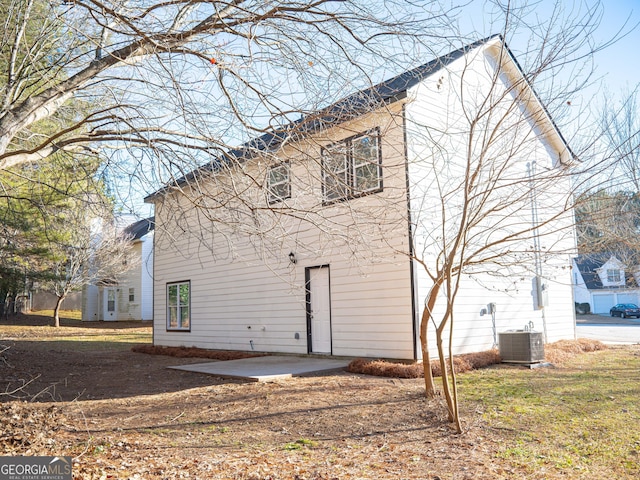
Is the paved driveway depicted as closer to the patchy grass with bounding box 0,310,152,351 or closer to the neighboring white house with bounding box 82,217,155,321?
the patchy grass with bounding box 0,310,152,351

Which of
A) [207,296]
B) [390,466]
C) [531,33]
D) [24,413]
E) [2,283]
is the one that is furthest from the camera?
[2,283]

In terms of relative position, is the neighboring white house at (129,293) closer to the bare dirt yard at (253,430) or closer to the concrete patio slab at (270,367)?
the concrete patio slab at (270,367)

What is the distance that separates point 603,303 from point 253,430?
3886 centimetres

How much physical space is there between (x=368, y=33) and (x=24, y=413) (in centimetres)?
557

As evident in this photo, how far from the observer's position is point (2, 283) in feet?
57.8

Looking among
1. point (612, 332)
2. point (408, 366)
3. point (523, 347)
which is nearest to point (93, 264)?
point (408, 366)

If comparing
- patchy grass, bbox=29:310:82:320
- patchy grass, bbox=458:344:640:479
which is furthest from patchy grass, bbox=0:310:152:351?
patchy grass, bbox=458:344:640:479

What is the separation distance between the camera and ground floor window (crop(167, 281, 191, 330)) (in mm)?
15765

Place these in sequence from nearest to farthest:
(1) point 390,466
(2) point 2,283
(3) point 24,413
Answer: (1) point 390,466 → (3) point 24,413 → (2) point 2,283

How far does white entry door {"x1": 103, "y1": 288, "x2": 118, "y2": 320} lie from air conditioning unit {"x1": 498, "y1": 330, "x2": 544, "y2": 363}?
2618cm

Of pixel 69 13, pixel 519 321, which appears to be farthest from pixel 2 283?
pixel 519 321

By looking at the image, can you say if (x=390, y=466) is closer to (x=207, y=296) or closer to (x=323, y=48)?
(x=323, y=48)

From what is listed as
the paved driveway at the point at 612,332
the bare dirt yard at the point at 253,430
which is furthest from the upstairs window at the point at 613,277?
the bare dirt yard at the point at 253,430

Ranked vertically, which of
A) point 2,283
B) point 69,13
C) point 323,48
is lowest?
point 2,283
